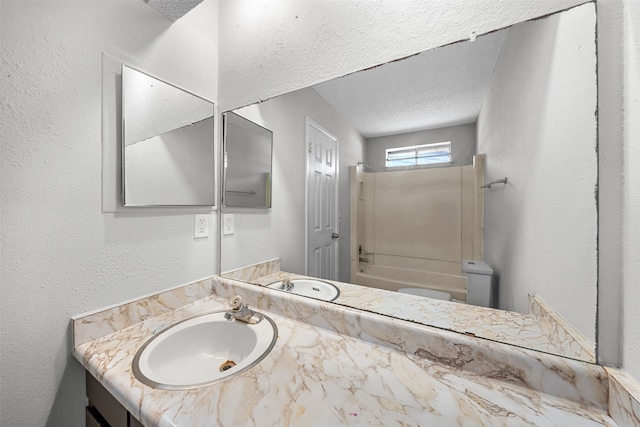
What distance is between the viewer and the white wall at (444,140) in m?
0.76

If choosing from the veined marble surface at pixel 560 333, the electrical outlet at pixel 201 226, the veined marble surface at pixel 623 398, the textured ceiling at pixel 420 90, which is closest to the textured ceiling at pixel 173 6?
the textured ceiling at pixel 420 90

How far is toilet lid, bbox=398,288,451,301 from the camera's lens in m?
0.81

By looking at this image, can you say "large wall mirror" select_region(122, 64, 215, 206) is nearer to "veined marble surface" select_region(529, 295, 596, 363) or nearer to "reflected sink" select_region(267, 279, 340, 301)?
"reflected sink" select_region(267, 279, 340, 301)

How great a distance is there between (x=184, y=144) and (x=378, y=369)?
114cm

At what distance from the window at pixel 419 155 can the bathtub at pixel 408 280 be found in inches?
15.2

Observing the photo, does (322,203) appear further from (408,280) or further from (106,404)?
(106,404)

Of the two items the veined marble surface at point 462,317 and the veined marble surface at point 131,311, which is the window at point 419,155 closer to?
the veined marble surface at point 462,317

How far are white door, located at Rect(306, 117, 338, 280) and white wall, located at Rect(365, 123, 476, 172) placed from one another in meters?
0.19

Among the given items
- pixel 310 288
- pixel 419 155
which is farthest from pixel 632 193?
pixel 310 288

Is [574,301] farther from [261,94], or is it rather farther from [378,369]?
[261,94]

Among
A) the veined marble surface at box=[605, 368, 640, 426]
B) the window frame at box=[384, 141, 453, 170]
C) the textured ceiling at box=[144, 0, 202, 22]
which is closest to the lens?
the veined marble surface at box=[605, 368, 640, 426]

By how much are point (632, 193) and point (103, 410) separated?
147 cm

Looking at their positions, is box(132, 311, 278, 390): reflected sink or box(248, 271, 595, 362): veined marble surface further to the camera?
box(132, 311, 278, 390): reflected sink

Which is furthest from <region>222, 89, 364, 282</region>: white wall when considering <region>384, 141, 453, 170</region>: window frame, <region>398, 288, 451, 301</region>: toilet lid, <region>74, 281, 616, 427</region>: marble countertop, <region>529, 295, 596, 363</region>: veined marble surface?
<region>529, 295, 596, 363</region>: veined marble surface
